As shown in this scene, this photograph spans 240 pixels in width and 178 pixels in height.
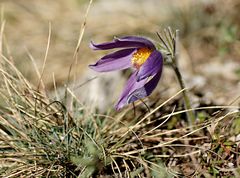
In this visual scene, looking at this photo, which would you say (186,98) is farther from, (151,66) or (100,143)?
(100,143)

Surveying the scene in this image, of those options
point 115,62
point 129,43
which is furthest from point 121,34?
point 129,43

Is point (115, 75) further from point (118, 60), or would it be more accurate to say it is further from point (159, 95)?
point (118, 60)

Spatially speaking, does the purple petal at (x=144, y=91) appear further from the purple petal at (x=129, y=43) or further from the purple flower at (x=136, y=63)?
the purple petal at (x=129, y=43)

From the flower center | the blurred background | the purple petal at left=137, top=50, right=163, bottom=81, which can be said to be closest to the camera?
the purple petal at left=137, top=50, right=163, bottom=81

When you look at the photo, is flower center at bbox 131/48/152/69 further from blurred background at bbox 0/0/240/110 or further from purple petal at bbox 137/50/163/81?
blurred background at bbox 0/0/240/110

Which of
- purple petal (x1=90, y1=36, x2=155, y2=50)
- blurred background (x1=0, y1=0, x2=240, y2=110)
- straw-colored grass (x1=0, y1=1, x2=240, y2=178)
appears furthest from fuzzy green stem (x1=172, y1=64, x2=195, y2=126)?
blurred background (x1=0, y1=0, x2=240, y2=110)
